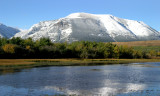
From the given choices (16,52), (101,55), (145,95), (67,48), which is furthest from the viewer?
(101,55)

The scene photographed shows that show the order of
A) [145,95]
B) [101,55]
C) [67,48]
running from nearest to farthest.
→ [145,95] < [67,48] < [101,55]

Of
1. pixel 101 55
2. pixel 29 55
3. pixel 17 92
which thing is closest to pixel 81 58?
pixel 101 55

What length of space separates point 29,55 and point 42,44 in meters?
25.2

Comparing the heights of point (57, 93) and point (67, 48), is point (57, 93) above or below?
below

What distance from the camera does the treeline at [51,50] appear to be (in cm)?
12388

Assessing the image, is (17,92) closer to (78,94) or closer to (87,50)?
(78,94)

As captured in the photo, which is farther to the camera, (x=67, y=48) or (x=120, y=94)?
(x=67, y=48)

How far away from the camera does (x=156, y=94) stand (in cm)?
3094

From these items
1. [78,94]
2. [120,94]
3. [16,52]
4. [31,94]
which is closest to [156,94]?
[120,94]

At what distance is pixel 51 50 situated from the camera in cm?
14012

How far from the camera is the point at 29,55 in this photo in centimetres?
13100

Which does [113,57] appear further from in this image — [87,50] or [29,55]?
[29,55]

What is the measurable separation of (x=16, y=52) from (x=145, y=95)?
103m

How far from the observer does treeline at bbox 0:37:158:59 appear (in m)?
124
